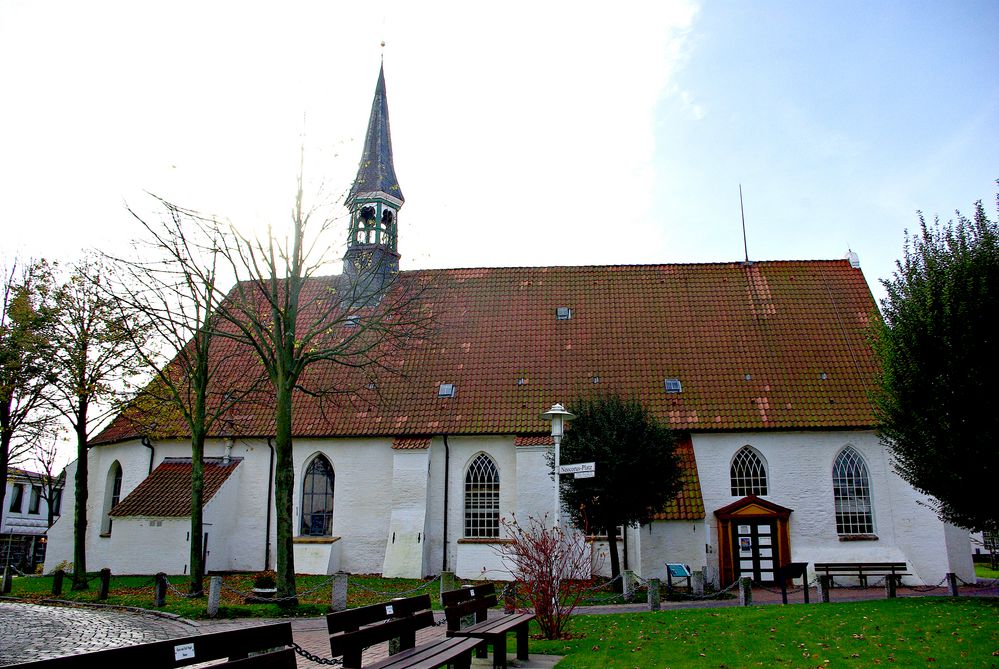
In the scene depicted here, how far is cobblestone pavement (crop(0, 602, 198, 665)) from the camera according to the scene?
11555 millimetres

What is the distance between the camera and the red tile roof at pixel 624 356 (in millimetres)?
24266

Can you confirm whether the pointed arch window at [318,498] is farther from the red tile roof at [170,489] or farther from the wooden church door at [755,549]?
the wooden church door at [755,549]

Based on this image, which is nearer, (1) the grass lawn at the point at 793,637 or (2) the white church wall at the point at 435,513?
(1) the grass lawn at the point at 793,637

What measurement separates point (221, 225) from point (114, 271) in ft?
12.0

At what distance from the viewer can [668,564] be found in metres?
20.7

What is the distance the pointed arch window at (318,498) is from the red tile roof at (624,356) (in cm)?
136

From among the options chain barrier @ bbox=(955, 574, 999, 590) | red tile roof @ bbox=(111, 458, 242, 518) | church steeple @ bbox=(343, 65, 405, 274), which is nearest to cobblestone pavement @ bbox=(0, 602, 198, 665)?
red tile roof @ bbox=(111, 458, 242, 518)

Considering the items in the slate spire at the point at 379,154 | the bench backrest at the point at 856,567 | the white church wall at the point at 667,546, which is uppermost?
the slate spire at the point at 379,154

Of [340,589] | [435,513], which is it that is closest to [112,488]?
[435,513]

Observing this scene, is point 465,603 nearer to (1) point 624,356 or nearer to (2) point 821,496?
(2) point 821,496

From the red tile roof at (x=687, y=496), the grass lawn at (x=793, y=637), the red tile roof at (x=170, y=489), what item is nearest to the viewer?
the grass lawn at (x=793, y=637)

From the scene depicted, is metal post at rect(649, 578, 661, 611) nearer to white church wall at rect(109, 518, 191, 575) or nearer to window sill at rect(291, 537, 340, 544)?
window sill at rect(291, 537, 340, 544)

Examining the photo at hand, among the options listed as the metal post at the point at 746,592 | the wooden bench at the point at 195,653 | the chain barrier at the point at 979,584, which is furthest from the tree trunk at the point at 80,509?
the chain barrier at the point at 979,584

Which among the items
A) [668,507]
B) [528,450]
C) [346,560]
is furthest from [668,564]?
[346,560]
